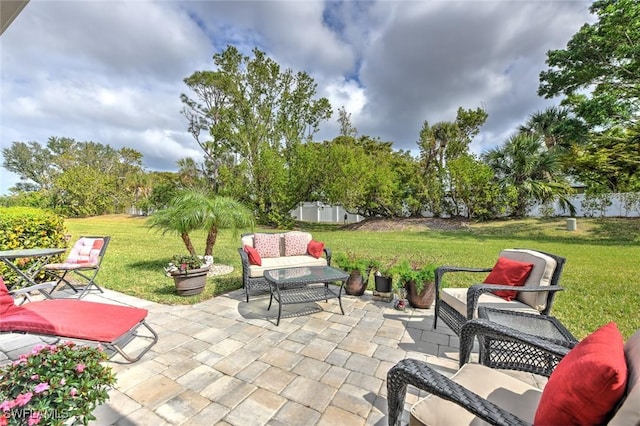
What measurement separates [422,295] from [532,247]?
7.17 meters

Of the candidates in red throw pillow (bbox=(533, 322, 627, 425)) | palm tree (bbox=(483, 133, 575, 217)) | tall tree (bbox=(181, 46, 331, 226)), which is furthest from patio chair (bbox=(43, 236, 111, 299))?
palm tree (bbox=(483, 133, 575, 217))

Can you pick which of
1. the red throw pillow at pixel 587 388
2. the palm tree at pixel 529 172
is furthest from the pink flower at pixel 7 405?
the palm tree at pixel 529 172

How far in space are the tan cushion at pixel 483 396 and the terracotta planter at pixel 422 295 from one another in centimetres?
A: 216

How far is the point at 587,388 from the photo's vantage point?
941 millimetres

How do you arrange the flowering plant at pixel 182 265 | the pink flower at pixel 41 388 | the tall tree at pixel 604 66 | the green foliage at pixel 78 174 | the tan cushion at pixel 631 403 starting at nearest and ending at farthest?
the tan cushion at pixel 631 403, the pink flower at pixel 41 388, the flowering plant at pixel 182 265, the tall tree at pixel 604 66, the green foliage at pixel 78 174

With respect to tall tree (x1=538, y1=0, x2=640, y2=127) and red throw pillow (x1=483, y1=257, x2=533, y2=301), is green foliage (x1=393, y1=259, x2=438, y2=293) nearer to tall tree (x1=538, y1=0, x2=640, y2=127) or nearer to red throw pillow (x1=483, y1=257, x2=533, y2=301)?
red throw pillow (x1=483, y1=257, x2=533, y2=301)

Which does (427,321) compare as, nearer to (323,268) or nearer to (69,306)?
(323,268)

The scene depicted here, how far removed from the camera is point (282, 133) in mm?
16781

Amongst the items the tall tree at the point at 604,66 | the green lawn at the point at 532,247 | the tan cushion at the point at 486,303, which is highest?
the tall tree at the point at 604,66

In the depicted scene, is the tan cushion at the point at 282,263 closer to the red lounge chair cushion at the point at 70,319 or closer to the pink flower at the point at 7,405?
the red lounge chair cushion at the point at 70,319

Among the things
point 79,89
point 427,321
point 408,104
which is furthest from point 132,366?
point 408,104

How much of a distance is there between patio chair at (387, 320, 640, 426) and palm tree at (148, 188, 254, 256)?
455 cm

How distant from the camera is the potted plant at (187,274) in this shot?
13.5ft

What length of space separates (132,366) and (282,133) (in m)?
15.7
